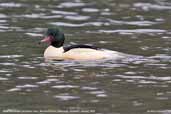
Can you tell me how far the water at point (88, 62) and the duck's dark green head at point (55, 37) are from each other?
0.49m

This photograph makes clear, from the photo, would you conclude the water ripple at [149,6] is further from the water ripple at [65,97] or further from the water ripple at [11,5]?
the water ripple at [65,97]

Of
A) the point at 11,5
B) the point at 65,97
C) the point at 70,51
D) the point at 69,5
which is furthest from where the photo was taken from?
the point at 69,5

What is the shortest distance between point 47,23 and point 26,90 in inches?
407

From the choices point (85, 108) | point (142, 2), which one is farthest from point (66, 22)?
point (85, 108)

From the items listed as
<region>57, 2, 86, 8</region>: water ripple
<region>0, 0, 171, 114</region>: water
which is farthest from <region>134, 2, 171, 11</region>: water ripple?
<region>57, 2, 86, 8</region>: water ripple

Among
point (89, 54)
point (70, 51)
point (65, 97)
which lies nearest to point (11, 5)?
point (70, 51)

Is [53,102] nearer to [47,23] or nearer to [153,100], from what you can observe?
[153,100]

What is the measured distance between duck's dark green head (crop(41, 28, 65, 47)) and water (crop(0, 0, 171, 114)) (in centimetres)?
49

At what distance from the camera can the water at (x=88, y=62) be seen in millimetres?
15327

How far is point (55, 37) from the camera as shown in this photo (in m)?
22.1

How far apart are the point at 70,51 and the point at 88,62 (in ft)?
2.75

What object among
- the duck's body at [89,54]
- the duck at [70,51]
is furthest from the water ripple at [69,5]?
the duck's body at [89,54]

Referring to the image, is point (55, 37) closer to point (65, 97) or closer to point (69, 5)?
point (65, 97)

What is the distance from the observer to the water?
603 inches
